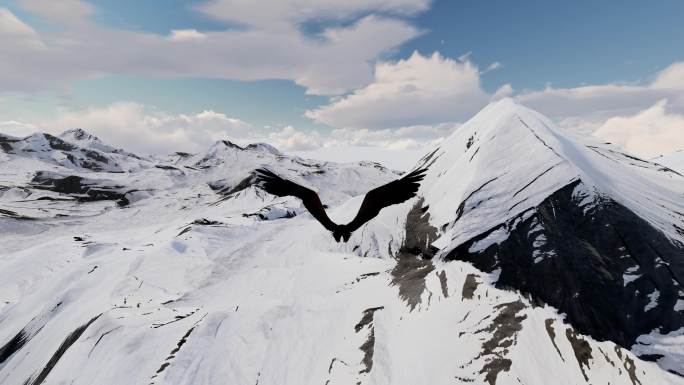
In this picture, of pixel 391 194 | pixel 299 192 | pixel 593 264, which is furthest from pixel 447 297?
pixel 299 192

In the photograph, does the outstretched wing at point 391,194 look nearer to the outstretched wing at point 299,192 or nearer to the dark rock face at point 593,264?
the outstretched wing at point 299,192

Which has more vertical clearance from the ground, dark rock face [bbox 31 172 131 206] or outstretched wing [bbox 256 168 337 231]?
dark rock face [bbox 31 172 131 206]

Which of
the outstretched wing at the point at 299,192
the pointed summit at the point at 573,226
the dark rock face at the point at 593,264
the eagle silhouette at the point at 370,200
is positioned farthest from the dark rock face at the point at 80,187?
the eagle silhouette at the point at 370,200

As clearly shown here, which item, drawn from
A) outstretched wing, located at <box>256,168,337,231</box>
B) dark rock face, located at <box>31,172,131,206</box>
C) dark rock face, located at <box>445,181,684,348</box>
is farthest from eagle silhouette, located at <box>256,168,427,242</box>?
dark rock face, located at <box>31,172,131,206</box>

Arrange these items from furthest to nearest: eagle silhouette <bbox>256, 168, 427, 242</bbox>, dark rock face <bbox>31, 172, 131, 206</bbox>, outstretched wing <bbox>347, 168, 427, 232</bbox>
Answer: dark rock face <bbox>31, 172, 131, 206</bbox>
outstretched wing <bbox>347, 168, 427, 232</bbox>
eagle silhouette <bbox>256, 168, 427, 242</bbox>

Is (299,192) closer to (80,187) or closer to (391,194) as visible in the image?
(391,194)

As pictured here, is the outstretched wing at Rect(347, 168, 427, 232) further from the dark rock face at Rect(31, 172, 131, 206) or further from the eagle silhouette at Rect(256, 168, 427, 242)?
the dark rock face at Rect(31, 172, 131, 206)
